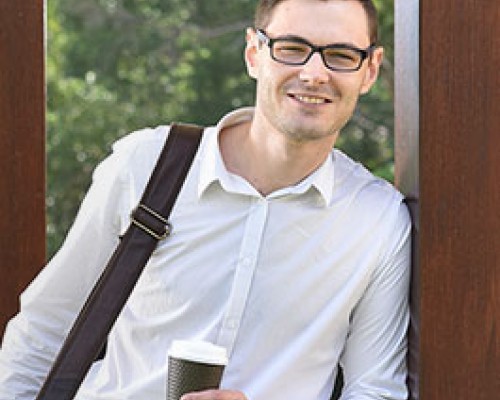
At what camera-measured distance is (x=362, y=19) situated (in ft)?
8.66

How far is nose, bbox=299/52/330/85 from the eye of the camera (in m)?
2.56

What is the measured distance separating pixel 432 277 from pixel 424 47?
41cm

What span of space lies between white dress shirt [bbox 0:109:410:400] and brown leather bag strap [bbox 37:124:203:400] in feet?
0.11

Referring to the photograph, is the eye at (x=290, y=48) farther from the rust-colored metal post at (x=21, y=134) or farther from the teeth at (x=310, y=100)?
the rust-colored metal post at (x=21, y=134)

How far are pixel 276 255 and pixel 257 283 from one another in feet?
0.21

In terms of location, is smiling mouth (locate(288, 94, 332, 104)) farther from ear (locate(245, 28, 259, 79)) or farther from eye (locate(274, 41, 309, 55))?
ear (locate(245, 28, 259, 79))

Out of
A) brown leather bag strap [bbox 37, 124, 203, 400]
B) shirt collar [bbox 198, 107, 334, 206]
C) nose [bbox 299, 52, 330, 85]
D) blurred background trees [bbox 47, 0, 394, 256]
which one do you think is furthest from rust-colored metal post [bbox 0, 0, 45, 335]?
blurred background trees [bbox 47, 0, 394, 256]

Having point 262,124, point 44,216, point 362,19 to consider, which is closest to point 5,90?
point 44,216

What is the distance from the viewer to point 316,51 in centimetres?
257

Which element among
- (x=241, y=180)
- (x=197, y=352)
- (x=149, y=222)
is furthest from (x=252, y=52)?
(x=197, y=352)

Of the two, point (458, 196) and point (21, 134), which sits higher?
point (21, 134)

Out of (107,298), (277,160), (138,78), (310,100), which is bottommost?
(107,298)

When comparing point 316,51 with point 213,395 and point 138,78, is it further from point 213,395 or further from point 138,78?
point 138,78

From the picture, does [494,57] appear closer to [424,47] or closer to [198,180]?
[424,47]
